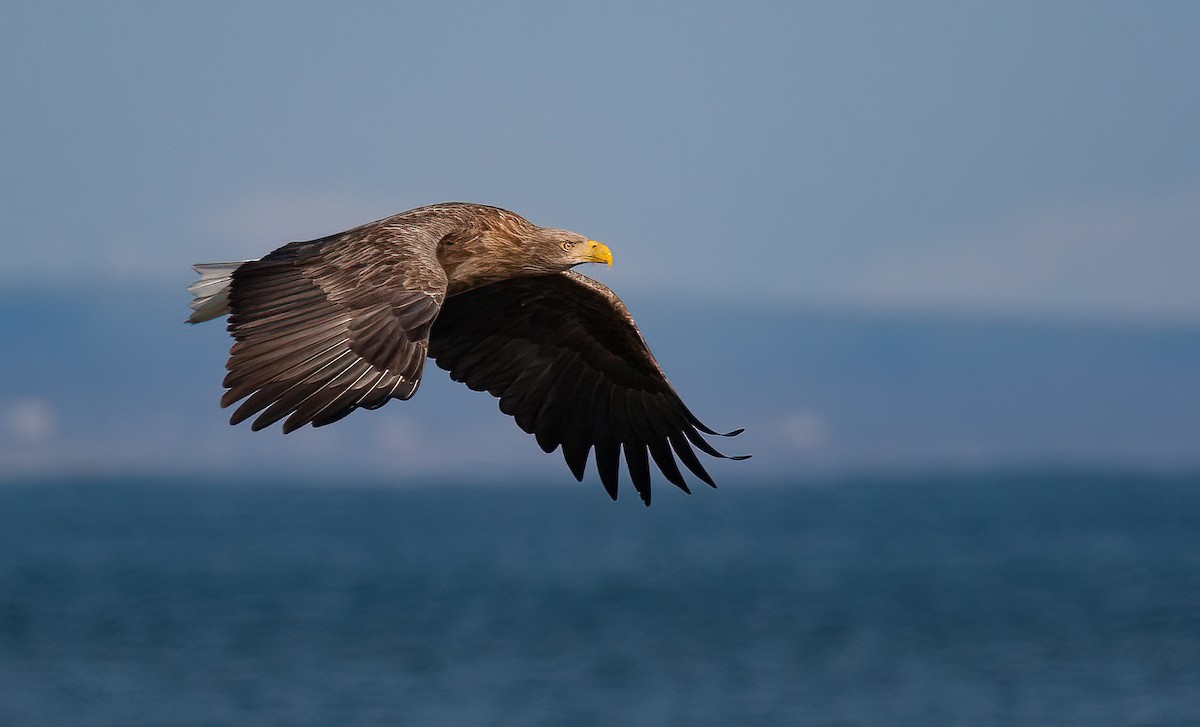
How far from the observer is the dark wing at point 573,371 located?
11.8 m

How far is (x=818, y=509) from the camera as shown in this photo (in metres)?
186

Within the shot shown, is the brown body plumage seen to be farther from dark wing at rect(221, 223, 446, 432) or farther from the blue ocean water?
the blue ocean water

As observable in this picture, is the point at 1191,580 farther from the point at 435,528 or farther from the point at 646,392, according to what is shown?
the point at 435,528

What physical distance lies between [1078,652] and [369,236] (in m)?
43.9

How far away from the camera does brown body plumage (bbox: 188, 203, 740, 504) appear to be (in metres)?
8.74

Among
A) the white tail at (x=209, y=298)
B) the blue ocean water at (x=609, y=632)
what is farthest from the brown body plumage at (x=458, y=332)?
the blue ocean water at (x=609, y=632)

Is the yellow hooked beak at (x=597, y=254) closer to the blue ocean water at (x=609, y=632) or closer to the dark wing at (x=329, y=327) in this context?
the dark wing at (x=329, y=327)

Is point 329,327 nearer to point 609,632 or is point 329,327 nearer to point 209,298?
point 209,298

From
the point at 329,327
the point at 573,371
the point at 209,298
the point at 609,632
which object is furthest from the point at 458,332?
the point at 609,632

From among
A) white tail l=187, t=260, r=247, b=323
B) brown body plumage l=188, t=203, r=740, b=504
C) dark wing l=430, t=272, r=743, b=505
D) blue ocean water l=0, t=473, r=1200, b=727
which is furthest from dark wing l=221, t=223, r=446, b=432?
blue ocean water l=0, t=473, r=1200, b=727

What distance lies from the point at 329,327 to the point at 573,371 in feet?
10.8

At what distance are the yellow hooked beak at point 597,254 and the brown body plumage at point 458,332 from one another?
16 mm

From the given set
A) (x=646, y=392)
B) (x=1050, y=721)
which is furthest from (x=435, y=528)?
(x=646, y=392)

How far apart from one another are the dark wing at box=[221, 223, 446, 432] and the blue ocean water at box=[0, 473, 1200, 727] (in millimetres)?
29467
